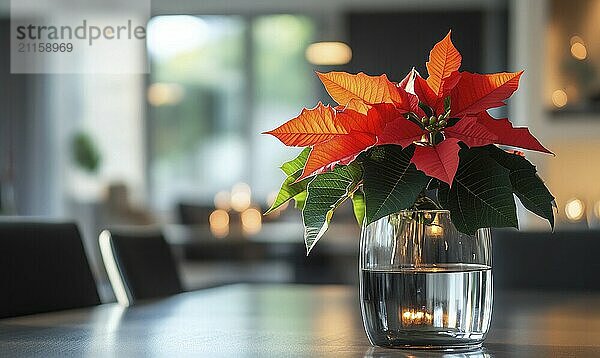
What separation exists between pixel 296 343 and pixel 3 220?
71cm

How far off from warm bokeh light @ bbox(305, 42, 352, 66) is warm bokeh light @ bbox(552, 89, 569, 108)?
2016 millimetres

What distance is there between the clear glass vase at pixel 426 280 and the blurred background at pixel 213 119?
4.48m

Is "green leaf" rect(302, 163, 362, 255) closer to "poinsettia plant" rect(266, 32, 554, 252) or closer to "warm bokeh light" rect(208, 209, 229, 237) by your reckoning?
"poinsettia plant" rect(266, 32, 554, 252)

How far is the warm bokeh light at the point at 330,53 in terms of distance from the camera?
625 cm

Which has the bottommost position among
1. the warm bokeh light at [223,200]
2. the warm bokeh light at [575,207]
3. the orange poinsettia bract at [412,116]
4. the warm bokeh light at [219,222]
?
the warm bokeh light at [219,222]

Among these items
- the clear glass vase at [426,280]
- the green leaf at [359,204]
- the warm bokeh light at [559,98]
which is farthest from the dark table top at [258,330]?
the warm bokeh light at [559,98]

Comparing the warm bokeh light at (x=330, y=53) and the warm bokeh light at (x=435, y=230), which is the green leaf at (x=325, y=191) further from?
the warm bokeh light at (x=330, y=53)

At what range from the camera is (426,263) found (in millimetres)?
922

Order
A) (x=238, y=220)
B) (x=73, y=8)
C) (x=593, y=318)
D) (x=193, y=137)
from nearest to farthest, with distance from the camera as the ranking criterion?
1. (x=593, y=318)
2. (x=238, y=220)
3. (x=73, y=8)
4. (x=193, y=137)

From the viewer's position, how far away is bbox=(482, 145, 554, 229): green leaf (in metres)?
0.92

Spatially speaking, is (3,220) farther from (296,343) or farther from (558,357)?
(558,357)

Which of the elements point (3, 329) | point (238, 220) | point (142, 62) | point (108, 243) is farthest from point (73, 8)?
point (3, 329)

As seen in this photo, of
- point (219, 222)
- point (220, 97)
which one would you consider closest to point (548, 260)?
point (219, 222)

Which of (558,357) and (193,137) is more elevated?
(193,137)
